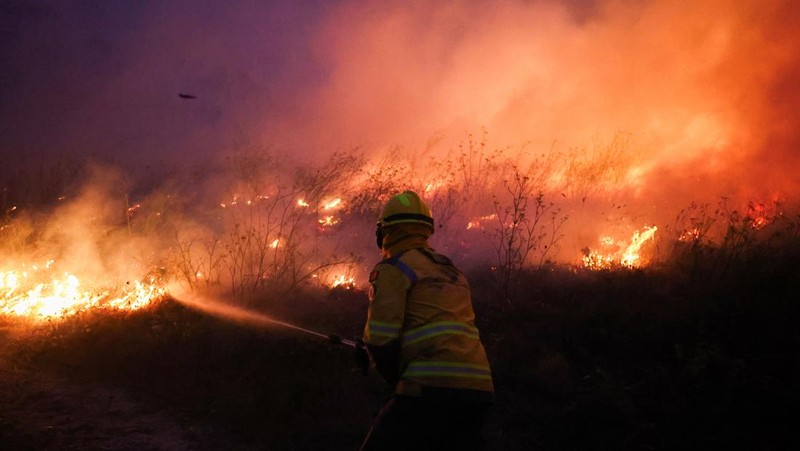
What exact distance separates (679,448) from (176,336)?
567 centimetres

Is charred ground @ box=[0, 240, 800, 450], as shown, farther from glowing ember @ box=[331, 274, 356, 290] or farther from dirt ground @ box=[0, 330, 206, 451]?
glowing ember @ box=[331, 274, 356, 290]

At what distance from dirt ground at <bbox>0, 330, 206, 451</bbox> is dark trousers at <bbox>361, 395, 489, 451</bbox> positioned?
284 centimetres

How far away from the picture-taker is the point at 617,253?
8.99 meters

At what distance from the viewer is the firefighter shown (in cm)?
243

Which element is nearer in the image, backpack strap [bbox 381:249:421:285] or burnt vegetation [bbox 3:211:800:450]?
backpack strap [bbox 381:249:421:285]

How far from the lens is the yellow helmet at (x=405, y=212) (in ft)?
9.21

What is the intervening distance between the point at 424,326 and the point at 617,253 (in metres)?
7.59

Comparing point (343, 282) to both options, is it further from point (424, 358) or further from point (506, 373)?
point (424, 358)

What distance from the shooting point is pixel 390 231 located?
2.86 metres

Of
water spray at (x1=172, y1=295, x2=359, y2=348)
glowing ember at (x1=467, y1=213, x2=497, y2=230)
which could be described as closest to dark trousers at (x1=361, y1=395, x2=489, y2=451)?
water spray at (x1=172, y1=295, x2=359, y2=348)

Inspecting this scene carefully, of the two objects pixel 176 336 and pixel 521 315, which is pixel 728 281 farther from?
pixel 176 336

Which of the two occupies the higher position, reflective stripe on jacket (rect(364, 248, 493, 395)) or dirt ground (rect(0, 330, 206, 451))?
reflective stripe on jacket (rect(364, 248, 493, 395))

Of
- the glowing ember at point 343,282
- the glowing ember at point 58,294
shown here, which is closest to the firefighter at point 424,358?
the glowing ember at point 343,282

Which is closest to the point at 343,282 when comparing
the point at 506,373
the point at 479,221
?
the point at 506,373
